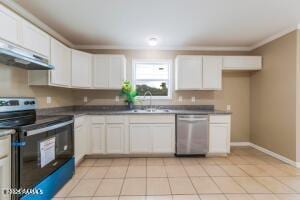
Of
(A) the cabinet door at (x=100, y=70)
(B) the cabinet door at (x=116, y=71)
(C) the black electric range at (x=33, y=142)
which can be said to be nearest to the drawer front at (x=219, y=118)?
(B) the cabinet door at (x=116, y=71)

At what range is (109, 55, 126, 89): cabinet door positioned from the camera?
12.4 ft

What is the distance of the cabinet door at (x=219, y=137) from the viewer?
11.6ft

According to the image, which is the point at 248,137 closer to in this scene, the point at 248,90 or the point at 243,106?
the point at 243,106

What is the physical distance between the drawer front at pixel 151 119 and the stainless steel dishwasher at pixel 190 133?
175mm

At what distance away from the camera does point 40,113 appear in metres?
2.81

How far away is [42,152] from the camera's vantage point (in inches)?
76.7

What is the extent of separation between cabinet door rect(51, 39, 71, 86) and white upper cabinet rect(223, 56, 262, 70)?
10.4 ft

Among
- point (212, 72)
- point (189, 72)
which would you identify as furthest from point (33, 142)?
point (212, 72)

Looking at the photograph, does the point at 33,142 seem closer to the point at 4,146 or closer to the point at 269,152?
the point at 4,146

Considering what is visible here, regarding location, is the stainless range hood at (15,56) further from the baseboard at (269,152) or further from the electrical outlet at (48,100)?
the baseboard at (269,152)

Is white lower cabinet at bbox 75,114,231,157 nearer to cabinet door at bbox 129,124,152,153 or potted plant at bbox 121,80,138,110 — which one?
cabinet door at bbox 129,124,152,153

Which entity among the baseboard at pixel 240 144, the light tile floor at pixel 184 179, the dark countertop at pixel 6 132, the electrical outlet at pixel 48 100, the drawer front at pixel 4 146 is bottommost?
the light tile floor at pixel 184 179

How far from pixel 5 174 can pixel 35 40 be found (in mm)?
1607

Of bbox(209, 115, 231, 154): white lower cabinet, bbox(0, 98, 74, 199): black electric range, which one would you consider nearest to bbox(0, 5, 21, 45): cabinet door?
bbox(0, 98, 74, 199): black electric range
